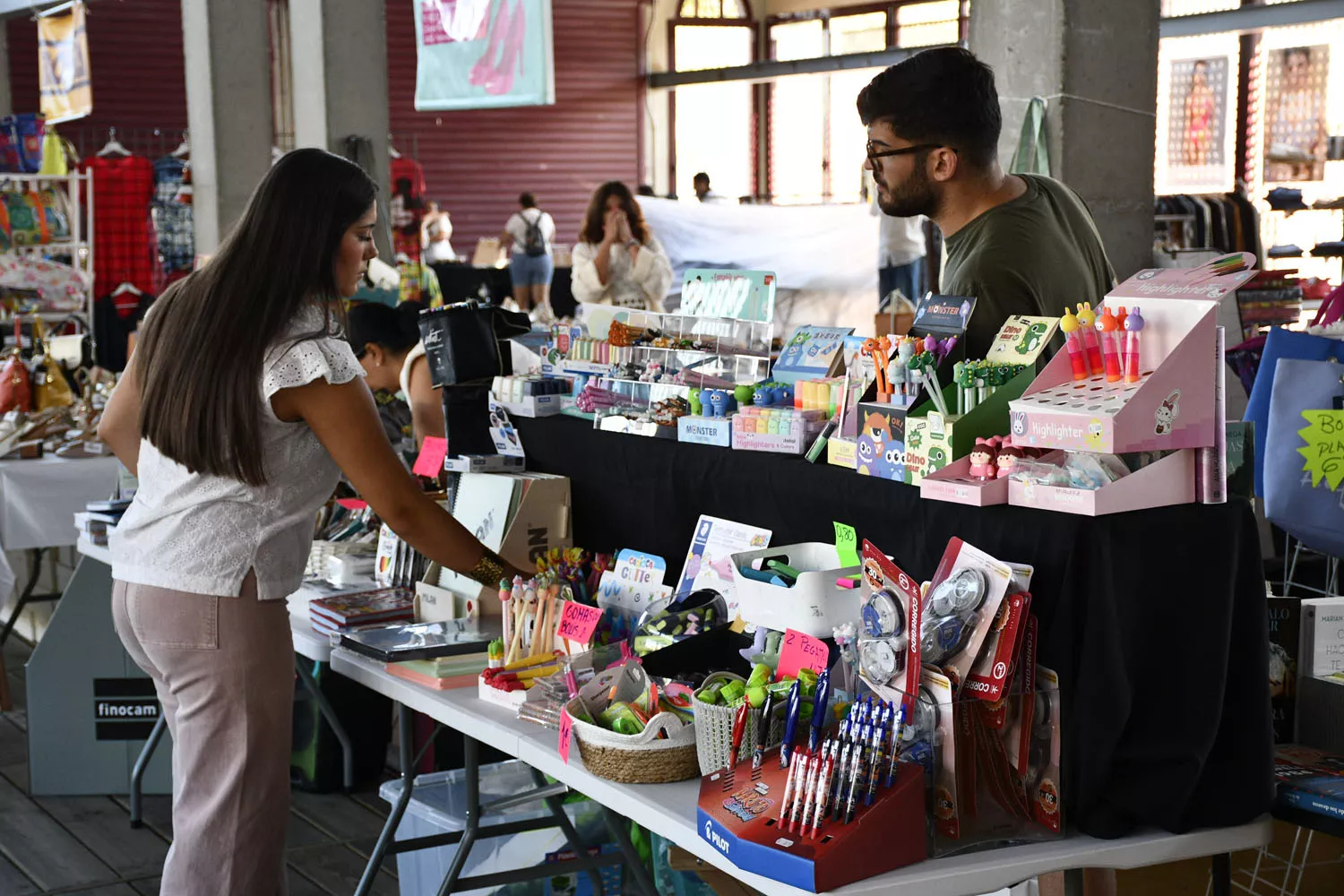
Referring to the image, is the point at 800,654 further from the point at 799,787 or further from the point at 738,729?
the point at 799,787

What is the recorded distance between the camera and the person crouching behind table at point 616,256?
8.37m

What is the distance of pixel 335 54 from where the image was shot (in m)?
8.64

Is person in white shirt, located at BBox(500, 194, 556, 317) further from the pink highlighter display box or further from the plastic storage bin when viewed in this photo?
the pink highlighter display box

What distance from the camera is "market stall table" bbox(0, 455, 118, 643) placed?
196 inches

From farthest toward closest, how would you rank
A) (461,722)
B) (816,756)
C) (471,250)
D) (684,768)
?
(471,250) → (461,722) → (684,768) → (816,756)

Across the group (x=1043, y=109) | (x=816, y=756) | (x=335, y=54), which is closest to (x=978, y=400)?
(x=816, y=756)

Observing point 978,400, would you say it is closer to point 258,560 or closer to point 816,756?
point 816,756

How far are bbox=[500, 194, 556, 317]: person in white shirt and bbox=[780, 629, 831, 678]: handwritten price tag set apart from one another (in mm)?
10423

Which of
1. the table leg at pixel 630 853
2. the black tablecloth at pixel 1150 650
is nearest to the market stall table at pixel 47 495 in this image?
the table leg at pixel 630 853

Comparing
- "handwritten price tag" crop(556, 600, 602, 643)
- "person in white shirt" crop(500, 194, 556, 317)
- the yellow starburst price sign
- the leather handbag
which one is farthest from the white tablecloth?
"person in white shirt" crop(500, 194, 556, 317)

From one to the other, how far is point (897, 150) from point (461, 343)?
3.54ft

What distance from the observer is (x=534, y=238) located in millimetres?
12391

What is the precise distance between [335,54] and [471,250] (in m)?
8.60

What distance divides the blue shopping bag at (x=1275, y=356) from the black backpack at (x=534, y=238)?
30.2 feet
